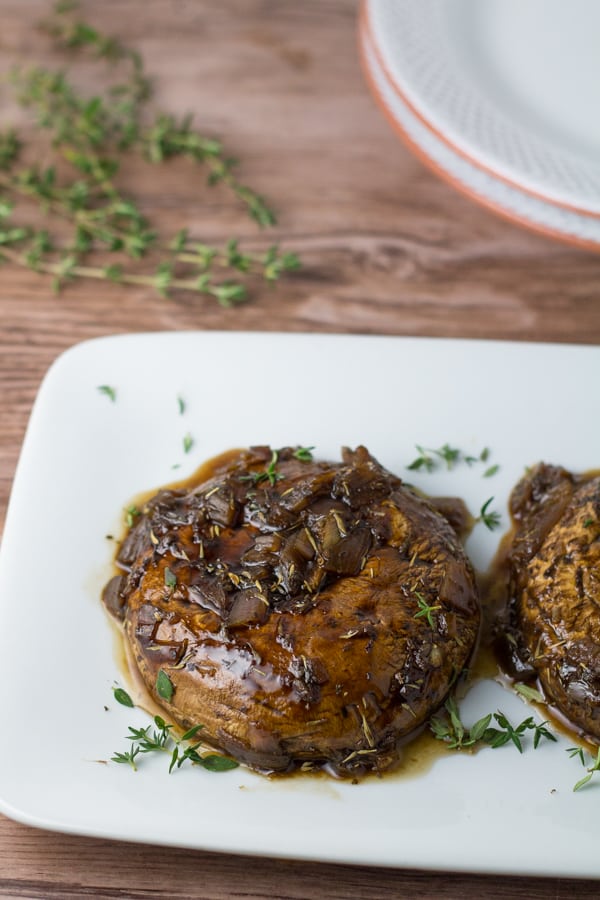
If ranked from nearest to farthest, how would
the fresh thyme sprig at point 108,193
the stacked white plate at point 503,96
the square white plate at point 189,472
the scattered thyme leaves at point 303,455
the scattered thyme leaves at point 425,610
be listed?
1. the square white plate at point 189,472
2. the scattered thyme leaves at point 425,610
3. the scattered thyme leaves at point 303,455
4. the stacked white plate at point 503,96
5. the fresh thyme sprig at point 108,193

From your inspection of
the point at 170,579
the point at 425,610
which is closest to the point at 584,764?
the point at 425,610

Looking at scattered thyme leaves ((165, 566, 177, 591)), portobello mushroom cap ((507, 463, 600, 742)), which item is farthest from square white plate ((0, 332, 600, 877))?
scattered thyme leaves ((165, 566, 177, 591))

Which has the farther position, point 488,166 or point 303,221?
point 303,221

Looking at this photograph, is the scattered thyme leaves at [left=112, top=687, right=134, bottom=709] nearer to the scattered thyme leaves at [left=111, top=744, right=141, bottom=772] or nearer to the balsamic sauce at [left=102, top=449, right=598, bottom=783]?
the balsamic sauce at [left=102, top=449, right=598, bottom=783]

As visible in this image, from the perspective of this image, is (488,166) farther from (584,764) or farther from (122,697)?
(122,697)

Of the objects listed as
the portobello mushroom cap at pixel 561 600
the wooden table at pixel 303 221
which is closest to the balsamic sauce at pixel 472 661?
the portobello mushroom cap at pixel 561 600

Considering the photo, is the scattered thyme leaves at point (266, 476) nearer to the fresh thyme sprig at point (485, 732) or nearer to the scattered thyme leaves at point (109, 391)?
Result: the scattered thyme leaves at point (109, 391)

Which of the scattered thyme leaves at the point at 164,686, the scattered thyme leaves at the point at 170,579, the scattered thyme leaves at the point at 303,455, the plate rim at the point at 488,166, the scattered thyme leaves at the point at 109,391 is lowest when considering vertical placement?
the scattered thyme leaves at the point at 164,686
